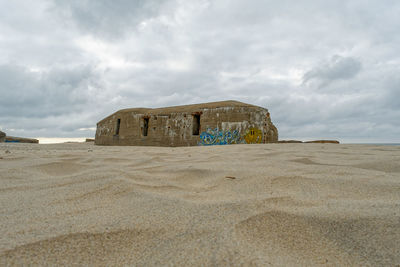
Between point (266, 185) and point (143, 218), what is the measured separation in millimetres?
758

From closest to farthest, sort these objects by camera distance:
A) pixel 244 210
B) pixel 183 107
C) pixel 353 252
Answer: pixel 353 252 < pixel 244 210 < pixel 183 107

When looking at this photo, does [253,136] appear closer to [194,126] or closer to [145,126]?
[194,126]

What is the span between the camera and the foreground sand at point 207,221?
2.10ft

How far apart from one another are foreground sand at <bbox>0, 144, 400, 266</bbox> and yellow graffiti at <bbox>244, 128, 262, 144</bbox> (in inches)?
331

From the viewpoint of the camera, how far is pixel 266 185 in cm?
133

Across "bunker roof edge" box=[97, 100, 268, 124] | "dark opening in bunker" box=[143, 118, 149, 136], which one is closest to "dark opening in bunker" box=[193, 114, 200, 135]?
"bunker roof edge" box=[97, 100, 268, 124]

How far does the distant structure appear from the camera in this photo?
9992 millimetres

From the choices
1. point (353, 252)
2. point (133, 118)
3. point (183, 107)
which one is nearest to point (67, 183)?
point (353, 252)

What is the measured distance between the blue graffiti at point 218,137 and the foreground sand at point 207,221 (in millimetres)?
8404

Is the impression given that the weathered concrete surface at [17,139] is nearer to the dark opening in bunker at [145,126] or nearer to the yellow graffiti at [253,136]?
the dark opening in bunker at [145,126]

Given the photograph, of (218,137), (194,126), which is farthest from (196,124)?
(218,137)

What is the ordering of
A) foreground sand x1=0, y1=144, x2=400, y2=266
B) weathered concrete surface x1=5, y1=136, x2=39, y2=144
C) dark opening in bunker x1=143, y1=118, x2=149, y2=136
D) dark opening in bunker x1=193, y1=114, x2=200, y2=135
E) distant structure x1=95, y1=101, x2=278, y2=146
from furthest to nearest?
weathered concrete surface x1=5, y1=136, x2=39, y2=144
dark opening in bunker x1=143, y1=118, x2=149, y2=136
dark opening in bunker x1=193, y1=114, x2=200, y2=135
distant structure x1=95, y1=101, x2=278, y2=146
foreground sand x1=0, y1=144, x2=400, y2=266

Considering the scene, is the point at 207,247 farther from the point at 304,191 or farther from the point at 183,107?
the point at 183,107

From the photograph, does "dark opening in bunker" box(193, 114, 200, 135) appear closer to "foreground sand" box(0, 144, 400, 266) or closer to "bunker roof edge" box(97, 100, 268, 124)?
"bunker roof edge" box(97, 100, 268, 124)
